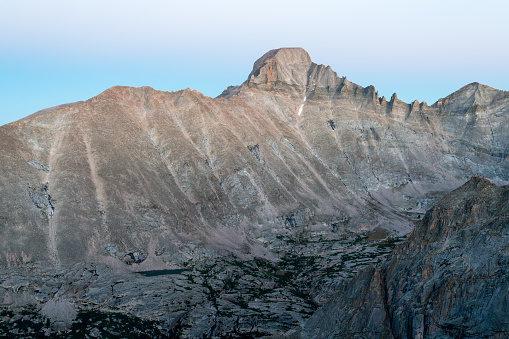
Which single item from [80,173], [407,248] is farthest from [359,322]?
[80,173]

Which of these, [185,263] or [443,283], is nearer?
[443,283]

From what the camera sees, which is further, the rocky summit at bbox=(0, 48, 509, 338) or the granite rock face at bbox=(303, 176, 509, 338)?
Result: the rocky summit at bbox=(0, 48, 509, 338)

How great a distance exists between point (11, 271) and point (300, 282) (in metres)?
98.4

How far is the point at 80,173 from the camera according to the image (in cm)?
17538

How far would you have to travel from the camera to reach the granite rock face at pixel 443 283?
54894 millimetres

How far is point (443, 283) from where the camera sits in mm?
60375

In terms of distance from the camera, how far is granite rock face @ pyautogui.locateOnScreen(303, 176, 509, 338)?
54.9 m

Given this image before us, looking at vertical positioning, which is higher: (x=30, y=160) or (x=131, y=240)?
(x=30, y=160)

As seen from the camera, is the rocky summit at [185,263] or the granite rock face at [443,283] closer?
the granite rock face at [443,283]

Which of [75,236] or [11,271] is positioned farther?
[75,236]

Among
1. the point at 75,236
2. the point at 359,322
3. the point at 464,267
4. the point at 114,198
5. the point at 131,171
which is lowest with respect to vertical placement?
the point at 359,322

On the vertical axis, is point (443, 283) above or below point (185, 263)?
above

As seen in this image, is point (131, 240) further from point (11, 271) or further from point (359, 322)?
point (359, 322)

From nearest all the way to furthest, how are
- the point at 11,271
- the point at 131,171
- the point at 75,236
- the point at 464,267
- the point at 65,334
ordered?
the point at 464,267
the point at 65,334
the point at 11,271
the point at 75,236
the point at 131,171
